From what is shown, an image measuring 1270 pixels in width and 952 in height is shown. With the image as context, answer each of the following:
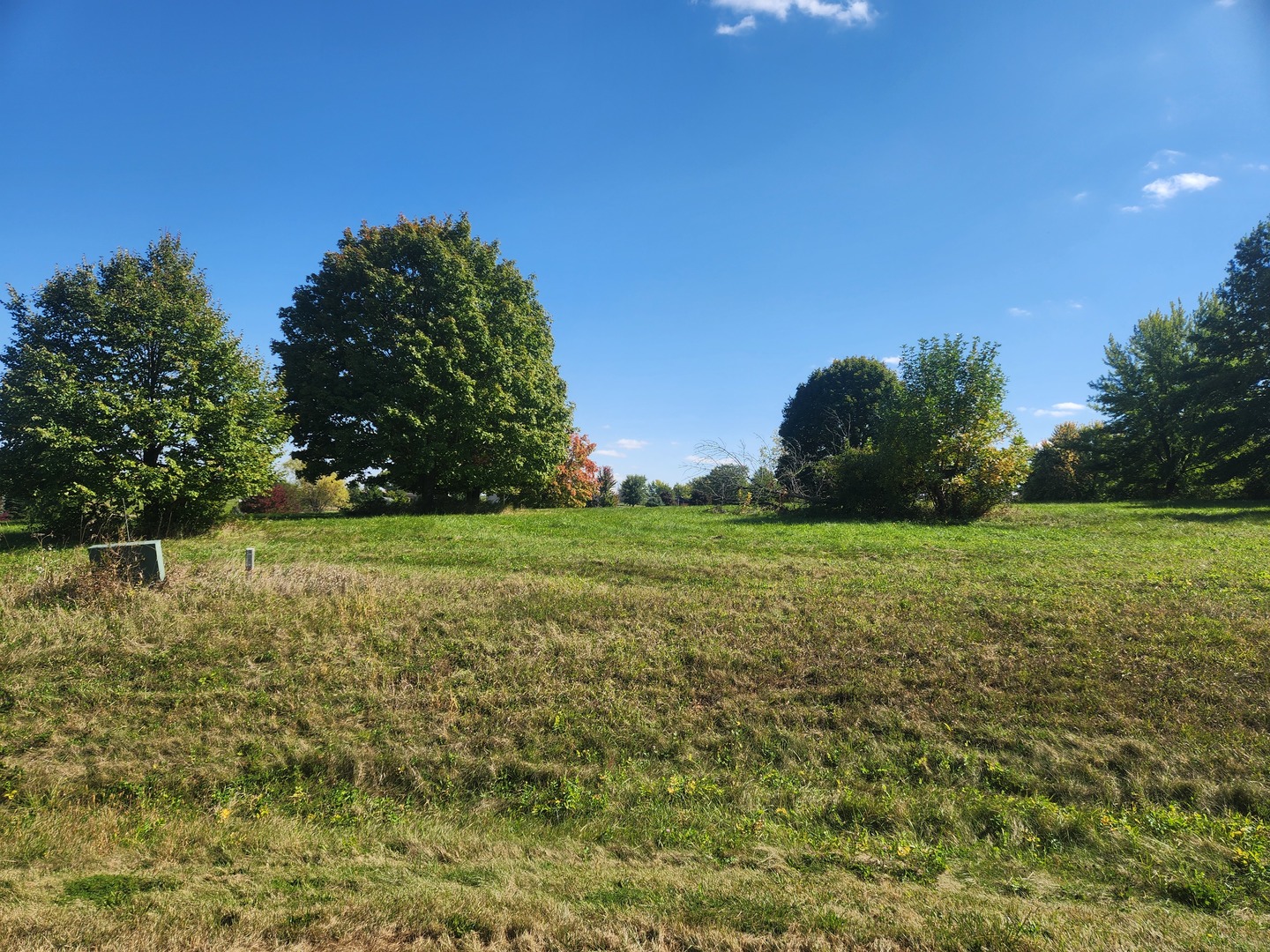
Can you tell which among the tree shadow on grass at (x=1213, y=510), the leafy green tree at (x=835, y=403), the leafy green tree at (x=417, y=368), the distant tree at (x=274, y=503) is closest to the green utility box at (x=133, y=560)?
the leafy green tree at (x=417, y=368)

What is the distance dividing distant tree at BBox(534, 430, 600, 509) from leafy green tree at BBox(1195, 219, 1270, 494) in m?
29.2

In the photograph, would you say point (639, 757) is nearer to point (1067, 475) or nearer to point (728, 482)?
point (728, 482)

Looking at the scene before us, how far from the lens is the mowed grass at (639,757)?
3.63m

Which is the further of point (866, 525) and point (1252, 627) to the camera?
point (866, 525)

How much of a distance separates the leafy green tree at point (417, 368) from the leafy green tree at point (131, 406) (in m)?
5.16

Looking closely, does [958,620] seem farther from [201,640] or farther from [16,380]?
[16,380]

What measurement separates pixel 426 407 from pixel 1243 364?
30.8 metres

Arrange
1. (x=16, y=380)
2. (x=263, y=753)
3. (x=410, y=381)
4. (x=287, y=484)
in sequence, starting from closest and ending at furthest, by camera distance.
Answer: (x=263, y=753)
(x=16, y=380)
(x=410, y=381)
(x=287, y=484)

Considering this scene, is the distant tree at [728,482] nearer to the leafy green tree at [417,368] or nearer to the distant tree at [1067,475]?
the leafy green tree at [417,368]

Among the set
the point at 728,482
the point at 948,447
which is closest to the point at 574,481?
the point at 728,482

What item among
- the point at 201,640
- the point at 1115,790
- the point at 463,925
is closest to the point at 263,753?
the point at 201,640

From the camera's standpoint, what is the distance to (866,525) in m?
16.5

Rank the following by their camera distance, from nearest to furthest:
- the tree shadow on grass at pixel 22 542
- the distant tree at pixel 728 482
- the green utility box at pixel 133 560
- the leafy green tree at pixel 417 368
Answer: the green utility box at pixel 133 560
the tree shadow on grass at pixel 22 542
the leafy green tree at pixel 417 368
the distant tree at pixel 728 482

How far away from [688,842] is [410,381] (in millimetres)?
18912
